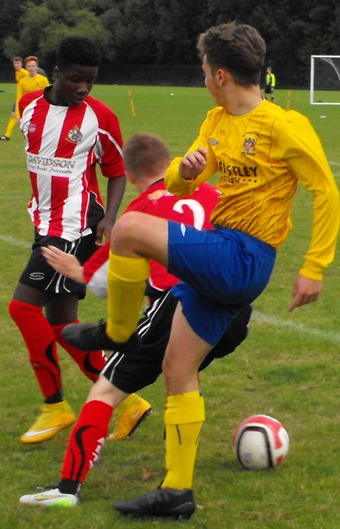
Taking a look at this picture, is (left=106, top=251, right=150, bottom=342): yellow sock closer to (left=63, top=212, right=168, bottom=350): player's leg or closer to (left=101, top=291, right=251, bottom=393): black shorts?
(left=63, top=212, right=168, bottom=350): player's leg

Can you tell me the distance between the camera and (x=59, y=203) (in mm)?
5156

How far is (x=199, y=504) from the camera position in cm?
A: 421

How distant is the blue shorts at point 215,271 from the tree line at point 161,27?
67811 mm

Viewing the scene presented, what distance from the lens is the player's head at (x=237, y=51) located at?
12.6ft

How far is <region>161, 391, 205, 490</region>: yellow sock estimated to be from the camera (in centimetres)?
400

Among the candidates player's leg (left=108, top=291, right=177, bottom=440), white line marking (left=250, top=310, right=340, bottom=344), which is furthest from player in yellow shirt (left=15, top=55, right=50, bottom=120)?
player's leg (left=108, top=291, right=177, bottom=440)

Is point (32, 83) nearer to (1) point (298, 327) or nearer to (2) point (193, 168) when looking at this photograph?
(1) point (298, 327)

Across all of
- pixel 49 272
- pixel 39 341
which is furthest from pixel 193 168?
pixel 39 341

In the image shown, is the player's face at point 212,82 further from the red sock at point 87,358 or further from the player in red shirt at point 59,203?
the red sock at point 87,358

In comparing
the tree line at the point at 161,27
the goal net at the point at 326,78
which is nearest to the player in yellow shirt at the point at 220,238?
the goal net at the point at 326,78

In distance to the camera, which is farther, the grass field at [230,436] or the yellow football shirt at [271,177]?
the grass field at [230,436]

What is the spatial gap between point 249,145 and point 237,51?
371mm

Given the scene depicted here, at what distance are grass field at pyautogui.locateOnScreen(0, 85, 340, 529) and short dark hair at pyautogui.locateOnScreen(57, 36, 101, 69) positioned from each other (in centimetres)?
195

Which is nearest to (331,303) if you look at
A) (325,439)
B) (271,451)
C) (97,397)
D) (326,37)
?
(325,439)
